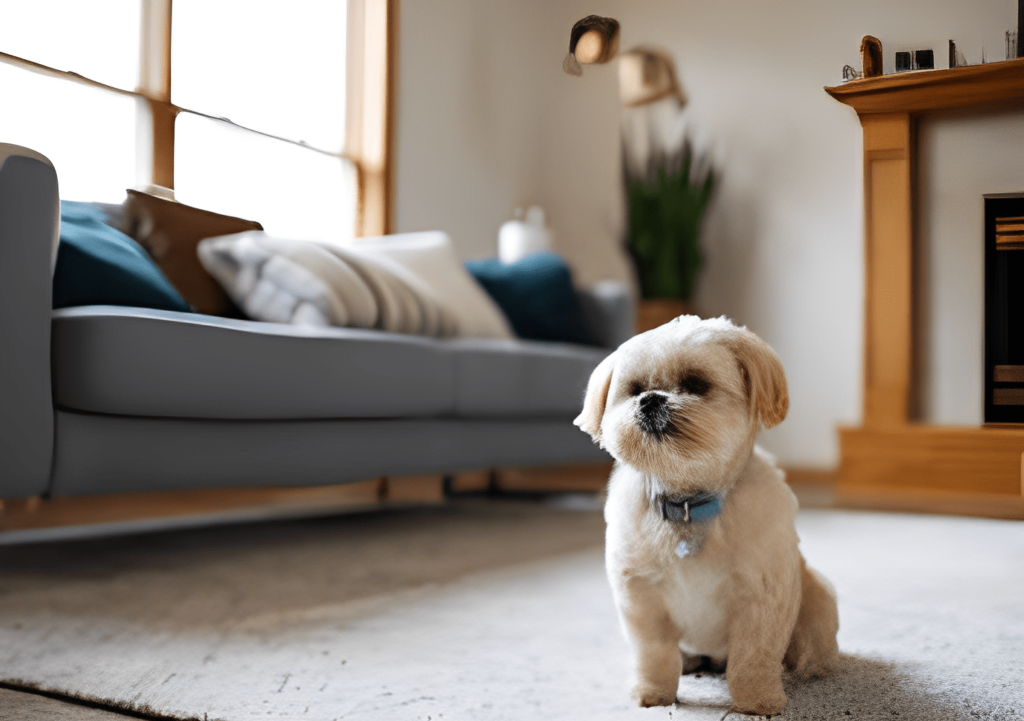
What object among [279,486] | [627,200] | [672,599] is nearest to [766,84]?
[627,200]

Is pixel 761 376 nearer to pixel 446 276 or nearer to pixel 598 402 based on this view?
pixel 598 402

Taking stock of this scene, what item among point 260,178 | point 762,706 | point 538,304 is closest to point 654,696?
point 762,706

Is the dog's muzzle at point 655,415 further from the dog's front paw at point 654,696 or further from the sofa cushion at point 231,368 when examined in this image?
the sofa cushion at point 231,368

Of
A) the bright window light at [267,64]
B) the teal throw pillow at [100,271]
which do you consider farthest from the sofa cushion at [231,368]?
the bright window light at [267,64]

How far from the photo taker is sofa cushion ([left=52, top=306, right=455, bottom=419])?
1.30 meters

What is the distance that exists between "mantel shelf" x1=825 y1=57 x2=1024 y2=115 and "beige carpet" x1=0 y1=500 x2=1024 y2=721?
0.72 feet

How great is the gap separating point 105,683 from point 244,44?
29.2 inches

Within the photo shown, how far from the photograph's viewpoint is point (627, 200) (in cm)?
55

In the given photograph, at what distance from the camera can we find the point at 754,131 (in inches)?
19.3

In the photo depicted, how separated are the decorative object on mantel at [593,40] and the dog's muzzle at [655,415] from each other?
29 cm

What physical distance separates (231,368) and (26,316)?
0.33 meters


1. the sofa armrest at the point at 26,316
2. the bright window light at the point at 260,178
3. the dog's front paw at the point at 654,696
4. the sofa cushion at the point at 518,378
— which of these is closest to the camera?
the dog's front paw at the point at 654,696

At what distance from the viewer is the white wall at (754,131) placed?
0.45 m

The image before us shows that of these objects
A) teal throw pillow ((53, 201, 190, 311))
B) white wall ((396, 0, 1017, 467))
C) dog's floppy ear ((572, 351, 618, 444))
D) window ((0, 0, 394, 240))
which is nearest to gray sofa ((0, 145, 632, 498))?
teal throw pillow ((53, 201, 190, 311))
